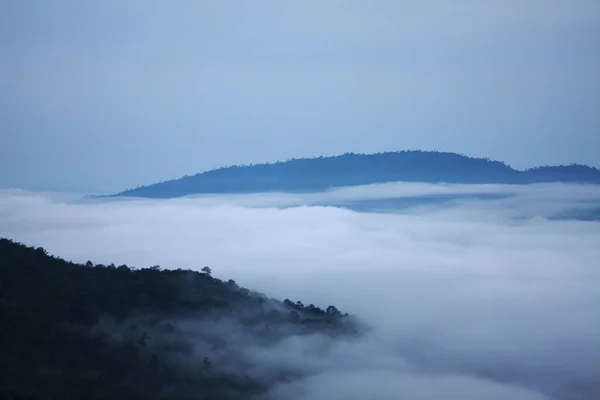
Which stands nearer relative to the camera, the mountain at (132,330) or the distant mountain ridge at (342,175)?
the mountain at (132,330)

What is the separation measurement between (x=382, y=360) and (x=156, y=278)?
20.4 feet

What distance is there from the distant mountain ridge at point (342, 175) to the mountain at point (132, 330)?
2.94 m

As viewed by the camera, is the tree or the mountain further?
the tree

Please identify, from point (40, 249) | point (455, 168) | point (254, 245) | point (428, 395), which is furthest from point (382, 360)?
point (40, 249)

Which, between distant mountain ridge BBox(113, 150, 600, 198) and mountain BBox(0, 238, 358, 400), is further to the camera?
distant mountain ridge BBox(113, 150, 600, 198)

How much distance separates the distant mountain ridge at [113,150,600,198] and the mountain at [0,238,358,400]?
2939 mm

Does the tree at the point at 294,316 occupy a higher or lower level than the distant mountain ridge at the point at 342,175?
lower

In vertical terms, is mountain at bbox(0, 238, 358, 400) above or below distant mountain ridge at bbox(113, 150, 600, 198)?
below

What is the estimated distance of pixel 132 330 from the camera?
13.8 metres

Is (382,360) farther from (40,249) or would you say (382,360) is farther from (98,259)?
(40,249)

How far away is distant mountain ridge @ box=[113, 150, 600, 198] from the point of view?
18.0 m

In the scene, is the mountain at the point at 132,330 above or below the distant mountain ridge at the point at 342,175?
below

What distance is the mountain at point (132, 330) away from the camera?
1073cm

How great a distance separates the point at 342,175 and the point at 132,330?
9.49 meters
